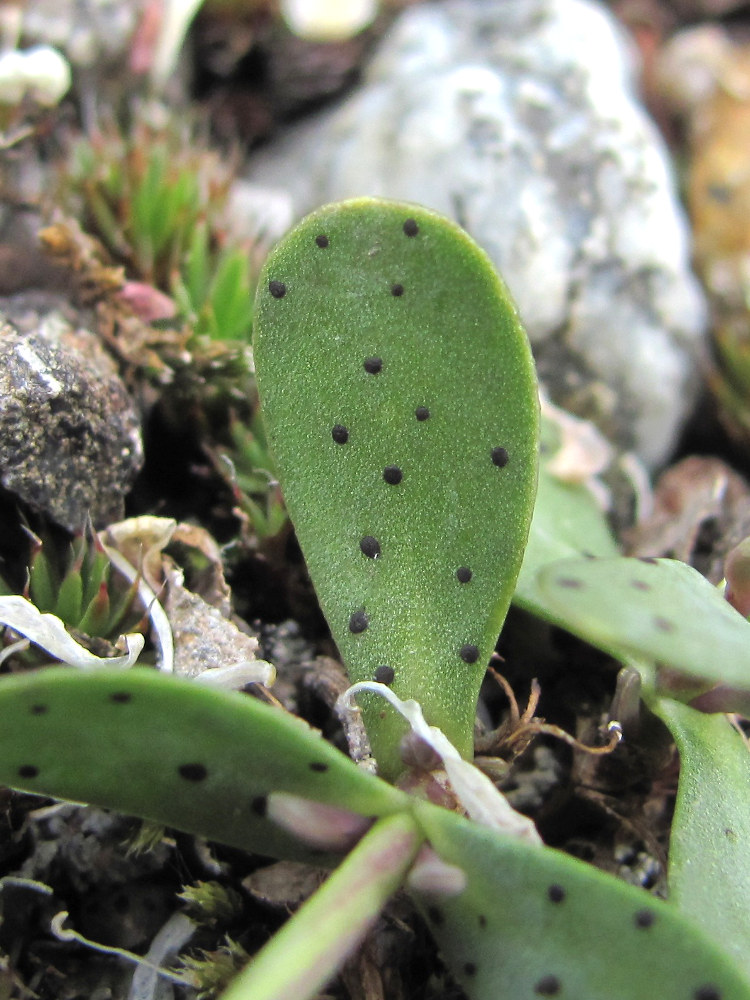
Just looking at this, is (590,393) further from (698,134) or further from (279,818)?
(279,818)

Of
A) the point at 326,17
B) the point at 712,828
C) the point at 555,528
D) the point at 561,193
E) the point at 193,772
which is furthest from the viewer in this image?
the point at 326,17

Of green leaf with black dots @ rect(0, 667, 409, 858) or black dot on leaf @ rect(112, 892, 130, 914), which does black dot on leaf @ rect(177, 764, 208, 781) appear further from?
black dot on leaf @ rect(112, 892, 130, 914)

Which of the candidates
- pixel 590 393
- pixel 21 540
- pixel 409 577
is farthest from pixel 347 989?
pixel 590 393

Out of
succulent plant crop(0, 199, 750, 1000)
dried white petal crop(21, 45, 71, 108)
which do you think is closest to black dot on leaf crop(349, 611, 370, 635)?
succulent plant crop(0, 199, 750, 1000)

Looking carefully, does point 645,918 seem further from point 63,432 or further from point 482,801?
point 63,432

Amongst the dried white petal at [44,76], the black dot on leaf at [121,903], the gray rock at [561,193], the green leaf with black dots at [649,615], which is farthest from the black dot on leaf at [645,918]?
the dried white petal at [44,76]

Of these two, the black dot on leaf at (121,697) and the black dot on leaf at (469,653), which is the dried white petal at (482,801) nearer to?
the black dot on leaf at (469,653)

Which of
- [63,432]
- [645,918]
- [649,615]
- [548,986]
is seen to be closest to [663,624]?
[649,615]
